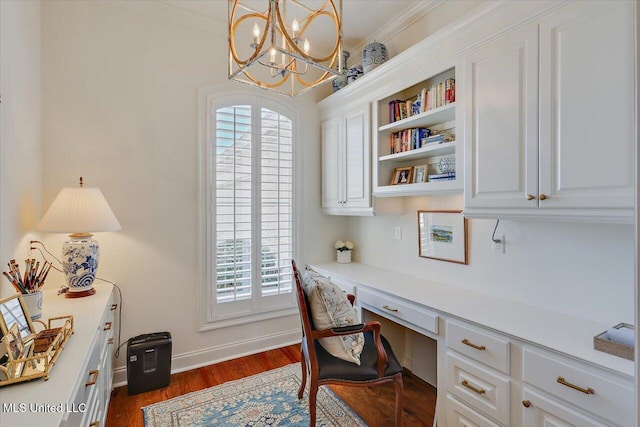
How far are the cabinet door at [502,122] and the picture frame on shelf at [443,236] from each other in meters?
0.44

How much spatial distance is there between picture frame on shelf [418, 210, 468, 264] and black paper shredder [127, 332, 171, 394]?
2.16m

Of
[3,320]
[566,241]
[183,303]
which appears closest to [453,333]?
[566,241]

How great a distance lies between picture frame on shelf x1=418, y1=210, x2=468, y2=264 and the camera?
89.4 inches

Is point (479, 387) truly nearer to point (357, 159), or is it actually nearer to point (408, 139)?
point (408, 139)

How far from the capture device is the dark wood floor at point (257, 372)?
82.8 inches

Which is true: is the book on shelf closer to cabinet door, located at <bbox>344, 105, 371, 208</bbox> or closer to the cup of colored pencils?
cabinet door, located at <bbox>344, 105, 371, 208</bbox>

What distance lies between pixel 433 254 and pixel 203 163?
6.85ft

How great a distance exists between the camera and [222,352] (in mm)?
2908

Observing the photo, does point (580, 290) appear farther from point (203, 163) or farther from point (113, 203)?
point (113, 203)

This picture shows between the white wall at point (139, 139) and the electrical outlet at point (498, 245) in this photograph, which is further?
the white wall at point (139, 139)

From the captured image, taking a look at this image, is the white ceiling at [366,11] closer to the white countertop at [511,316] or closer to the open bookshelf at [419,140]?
the open bookshelf at [419,140]

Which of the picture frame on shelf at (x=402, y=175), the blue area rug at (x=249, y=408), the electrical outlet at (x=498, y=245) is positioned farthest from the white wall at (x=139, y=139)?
the electrical outlet at (x=498, y=245)

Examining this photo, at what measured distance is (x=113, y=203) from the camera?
8.12 feet

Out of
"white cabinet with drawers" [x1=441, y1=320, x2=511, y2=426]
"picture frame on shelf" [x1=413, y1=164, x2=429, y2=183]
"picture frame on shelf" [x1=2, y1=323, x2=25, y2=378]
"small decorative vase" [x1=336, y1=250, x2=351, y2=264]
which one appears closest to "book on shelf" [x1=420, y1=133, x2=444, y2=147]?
"picture frame on shelf" [x1=413, y1=164, x2=429, y2=183]
